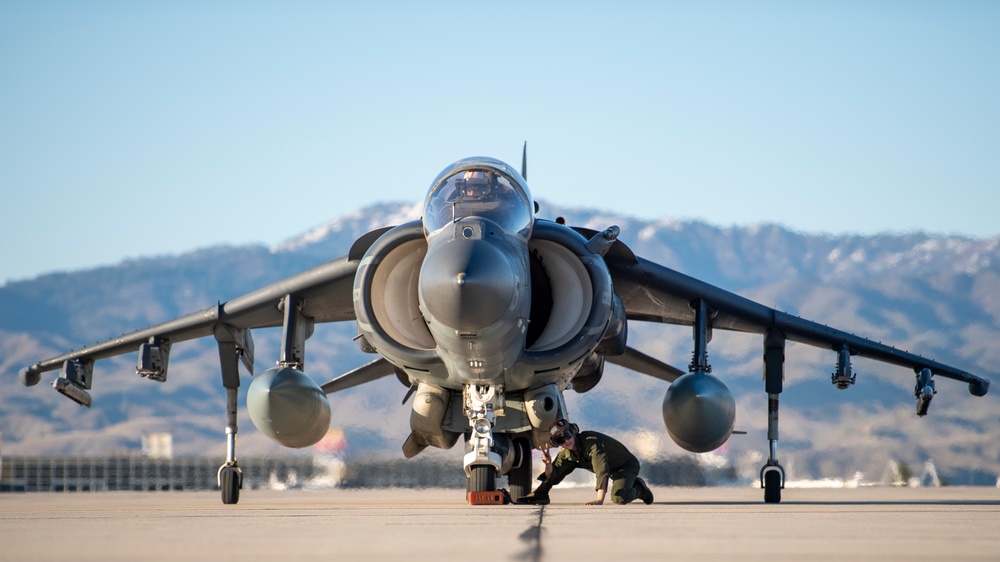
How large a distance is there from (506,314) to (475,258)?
64 cm

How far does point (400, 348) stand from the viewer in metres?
12.6

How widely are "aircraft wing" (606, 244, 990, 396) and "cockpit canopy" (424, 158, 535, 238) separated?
2.68 metres

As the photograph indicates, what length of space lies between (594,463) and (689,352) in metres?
29.9

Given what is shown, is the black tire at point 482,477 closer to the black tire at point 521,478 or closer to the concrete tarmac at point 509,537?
the concrete tarmac at point 509,537

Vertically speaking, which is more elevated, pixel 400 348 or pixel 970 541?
pixel 400 348

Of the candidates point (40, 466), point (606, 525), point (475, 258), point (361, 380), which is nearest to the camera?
point (606, 525)

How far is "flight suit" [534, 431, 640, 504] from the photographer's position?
13266 mm

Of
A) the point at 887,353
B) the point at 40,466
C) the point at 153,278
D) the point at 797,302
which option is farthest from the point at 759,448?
the point at 153,278

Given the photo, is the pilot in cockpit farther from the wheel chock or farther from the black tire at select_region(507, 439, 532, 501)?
the black tire at select_region(507, 439, 532, 501)

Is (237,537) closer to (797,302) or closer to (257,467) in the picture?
(257,467)

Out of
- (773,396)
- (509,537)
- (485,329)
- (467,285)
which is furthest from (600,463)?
(509,537)

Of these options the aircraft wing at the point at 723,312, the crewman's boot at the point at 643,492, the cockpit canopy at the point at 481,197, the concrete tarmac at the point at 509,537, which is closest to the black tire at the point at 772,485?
the aircraft wing at the point at 723,312

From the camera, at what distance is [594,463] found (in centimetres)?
1326

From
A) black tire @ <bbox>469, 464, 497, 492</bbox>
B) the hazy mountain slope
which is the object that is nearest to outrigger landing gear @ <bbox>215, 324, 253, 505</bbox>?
black tire @ <bbox>469, 464, 497, 492</bbox>
